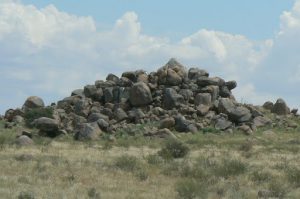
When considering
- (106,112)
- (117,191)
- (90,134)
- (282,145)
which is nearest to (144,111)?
(106,112)

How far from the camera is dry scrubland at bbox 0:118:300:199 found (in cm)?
1838

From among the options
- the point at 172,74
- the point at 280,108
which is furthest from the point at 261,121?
the point at 172,74

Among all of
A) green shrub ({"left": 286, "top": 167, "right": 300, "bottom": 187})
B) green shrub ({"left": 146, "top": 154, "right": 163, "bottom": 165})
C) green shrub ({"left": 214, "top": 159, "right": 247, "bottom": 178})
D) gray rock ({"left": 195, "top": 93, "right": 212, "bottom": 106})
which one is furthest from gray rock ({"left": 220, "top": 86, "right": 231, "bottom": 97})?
green shrub ({"left": 286, "top": 167, "right": 300, "bottom": 187})

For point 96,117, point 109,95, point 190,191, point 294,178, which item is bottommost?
point 190,191

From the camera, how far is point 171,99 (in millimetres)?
51906

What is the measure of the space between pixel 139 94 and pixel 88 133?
32.7ft

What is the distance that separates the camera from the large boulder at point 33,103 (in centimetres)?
5780

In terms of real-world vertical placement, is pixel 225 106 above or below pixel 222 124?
above

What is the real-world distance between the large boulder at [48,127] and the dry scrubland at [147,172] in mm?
7377

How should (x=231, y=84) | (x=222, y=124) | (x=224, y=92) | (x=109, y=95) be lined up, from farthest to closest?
(x=231, y=84)
(x=224, y=92)
(x=109, y=95)
(x=222, y=124)

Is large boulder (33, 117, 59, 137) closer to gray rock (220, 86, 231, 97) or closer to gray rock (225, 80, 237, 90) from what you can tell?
gray rock (220, 86, 231, 97)

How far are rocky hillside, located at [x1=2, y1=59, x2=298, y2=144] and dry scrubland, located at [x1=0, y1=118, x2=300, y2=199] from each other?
10251 mm

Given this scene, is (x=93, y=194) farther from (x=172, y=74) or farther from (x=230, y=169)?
(x=172, y=74)

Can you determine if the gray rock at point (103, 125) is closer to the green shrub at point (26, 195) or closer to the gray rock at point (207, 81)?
the gray rock at point (207, 81)
